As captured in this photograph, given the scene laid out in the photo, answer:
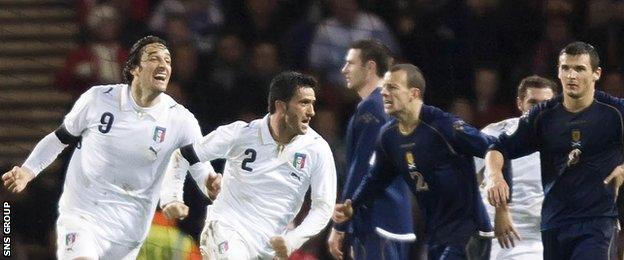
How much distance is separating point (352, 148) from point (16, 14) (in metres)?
5.45

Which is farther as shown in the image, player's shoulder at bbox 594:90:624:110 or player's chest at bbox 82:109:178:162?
player's chest at bbox 82:109:178:162

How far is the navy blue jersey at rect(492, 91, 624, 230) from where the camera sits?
28.6 feet

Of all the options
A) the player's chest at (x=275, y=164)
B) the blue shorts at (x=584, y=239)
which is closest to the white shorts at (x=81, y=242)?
the player's chest at (x=275, y=164)

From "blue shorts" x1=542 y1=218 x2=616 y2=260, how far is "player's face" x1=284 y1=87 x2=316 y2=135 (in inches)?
58.4

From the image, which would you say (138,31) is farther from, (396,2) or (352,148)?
(352,148)

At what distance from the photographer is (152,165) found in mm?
9508

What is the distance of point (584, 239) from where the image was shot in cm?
866

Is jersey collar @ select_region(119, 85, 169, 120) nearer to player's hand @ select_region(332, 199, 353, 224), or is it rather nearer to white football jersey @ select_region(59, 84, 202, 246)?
white football jersey @ select_region(59, 84, 202, 246)

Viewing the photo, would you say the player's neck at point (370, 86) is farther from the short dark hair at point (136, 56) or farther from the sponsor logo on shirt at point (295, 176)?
the short dark hair at point (136, 56)

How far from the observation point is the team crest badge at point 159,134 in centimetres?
948

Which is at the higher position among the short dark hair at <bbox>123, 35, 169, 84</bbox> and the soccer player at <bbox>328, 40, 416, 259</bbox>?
the short dark hair at <bbox>123, 35, 169, 84</bbox>

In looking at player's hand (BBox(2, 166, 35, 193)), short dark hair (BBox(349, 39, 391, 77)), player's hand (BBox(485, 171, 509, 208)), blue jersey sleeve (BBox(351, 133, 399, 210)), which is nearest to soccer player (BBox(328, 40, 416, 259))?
short dark hair (BBox(349, 39, 391, 77))

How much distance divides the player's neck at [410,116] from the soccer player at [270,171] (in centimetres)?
52

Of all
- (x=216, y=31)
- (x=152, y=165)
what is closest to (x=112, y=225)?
(x=152, y=165)
